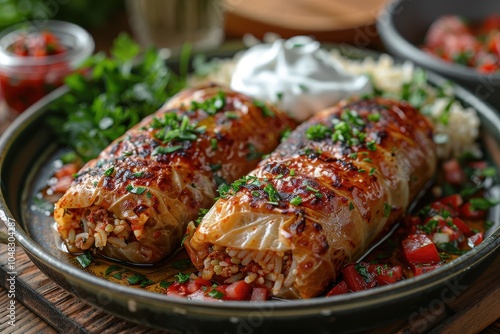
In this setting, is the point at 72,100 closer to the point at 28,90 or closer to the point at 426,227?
the point at 28,90

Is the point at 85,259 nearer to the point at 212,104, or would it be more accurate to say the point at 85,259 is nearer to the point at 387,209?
the point at 212,104

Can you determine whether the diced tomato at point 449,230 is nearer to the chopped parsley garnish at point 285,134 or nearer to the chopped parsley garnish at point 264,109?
the chopped parsley garnish at point 285,134

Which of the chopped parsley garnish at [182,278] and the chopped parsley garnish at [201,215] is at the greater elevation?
the chopped parsley garnish at [201,215]

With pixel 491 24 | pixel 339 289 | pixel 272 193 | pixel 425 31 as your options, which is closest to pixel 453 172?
pixel 339 289

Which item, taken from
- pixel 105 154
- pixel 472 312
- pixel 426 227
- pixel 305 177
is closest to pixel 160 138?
pixel 105 154

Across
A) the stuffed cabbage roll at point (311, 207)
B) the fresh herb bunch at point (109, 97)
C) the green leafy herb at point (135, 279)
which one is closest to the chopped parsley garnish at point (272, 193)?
the stuffed cabbage roll at point (311, 207)

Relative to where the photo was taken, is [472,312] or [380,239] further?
[380,239]
